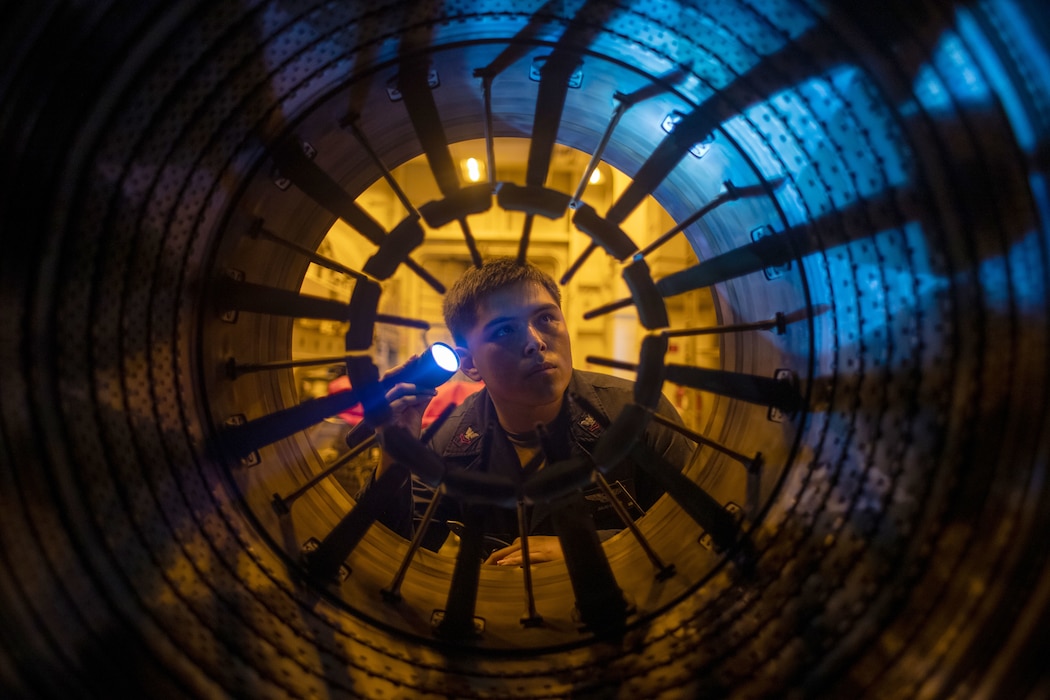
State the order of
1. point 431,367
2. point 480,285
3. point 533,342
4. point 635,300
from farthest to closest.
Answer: point 480,285
point 533,342
point 431,367
point 635,300

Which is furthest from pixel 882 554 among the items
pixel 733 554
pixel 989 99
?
pixel 989 99

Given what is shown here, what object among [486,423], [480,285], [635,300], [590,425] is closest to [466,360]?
[480,285]

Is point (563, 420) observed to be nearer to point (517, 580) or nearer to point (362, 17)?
point (517, 580)

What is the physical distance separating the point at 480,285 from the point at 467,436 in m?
0.97

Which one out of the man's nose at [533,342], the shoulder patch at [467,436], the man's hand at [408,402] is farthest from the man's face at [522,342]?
the shoulder patch at [467,436]

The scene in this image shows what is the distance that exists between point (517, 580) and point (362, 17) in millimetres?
1777

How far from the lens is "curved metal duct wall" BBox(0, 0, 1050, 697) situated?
0.95 m

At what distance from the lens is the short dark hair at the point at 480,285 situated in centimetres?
223

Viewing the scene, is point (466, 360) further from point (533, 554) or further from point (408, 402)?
point (533, 554)

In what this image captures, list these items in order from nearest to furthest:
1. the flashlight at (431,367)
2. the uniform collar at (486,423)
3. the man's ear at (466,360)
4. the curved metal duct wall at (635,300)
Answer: the curved metal duct wall at (635,300), the flashlight at (431,367), the man's ear at (466,360), the uniform collar at (486,423)

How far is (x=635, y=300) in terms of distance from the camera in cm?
152

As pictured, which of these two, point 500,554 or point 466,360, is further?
point 466,360

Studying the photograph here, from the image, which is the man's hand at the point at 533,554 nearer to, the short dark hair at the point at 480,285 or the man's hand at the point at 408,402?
the man's hand at the point at 408,402

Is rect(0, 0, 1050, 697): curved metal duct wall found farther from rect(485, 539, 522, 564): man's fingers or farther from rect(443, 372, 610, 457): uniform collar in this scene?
rect(443, 372, 610, 457): uniform collar
